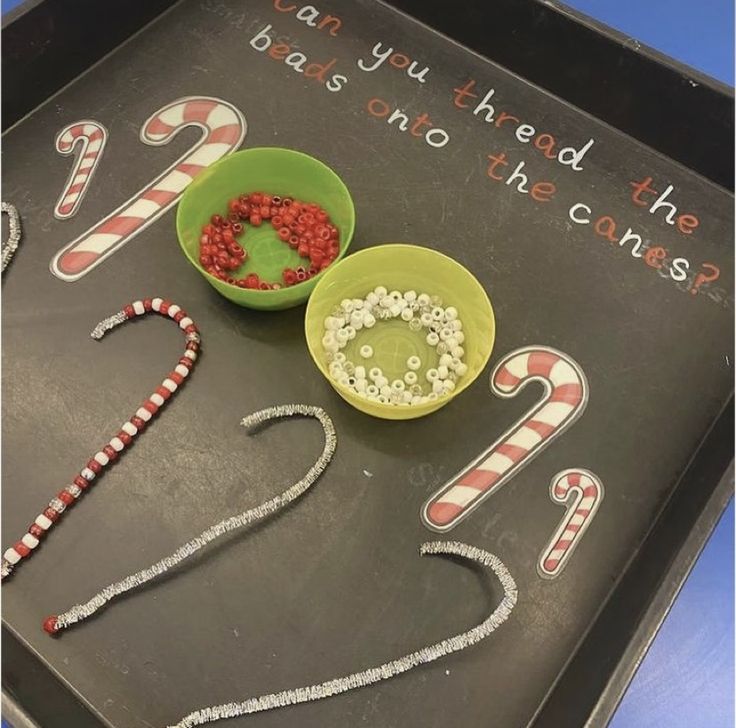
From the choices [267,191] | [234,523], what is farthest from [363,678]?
[267,191]

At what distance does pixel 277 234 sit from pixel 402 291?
0.57 ft

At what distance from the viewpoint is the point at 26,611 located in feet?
2.69

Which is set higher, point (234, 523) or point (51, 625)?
point (234, 523)

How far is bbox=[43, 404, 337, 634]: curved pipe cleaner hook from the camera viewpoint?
0.80m

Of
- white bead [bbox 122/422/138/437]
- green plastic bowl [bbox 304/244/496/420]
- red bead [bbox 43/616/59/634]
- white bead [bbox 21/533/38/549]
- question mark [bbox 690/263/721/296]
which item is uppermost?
question mark [bbox 690/263/721/296]

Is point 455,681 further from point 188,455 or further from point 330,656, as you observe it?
point 188,455

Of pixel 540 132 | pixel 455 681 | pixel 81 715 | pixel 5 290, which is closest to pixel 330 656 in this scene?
pixel 455 681

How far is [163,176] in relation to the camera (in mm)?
1032

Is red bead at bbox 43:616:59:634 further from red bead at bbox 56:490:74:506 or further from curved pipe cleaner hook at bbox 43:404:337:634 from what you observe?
red bead at bbox 56:490:74:506

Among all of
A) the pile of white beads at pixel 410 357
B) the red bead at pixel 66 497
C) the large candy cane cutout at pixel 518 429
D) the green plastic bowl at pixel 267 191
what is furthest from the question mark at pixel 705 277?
the red bead at pixel 66 497

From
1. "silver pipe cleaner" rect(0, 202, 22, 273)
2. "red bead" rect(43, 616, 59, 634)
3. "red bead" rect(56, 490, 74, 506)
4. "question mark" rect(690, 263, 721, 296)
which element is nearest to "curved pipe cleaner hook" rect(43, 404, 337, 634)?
"red bead" rect(43, 616, 59, 634)

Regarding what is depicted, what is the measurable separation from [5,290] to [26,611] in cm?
39

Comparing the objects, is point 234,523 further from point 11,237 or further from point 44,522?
point 11,237

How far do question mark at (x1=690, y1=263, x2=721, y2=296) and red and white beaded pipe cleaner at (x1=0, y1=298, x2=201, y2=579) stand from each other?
1.99 feet
